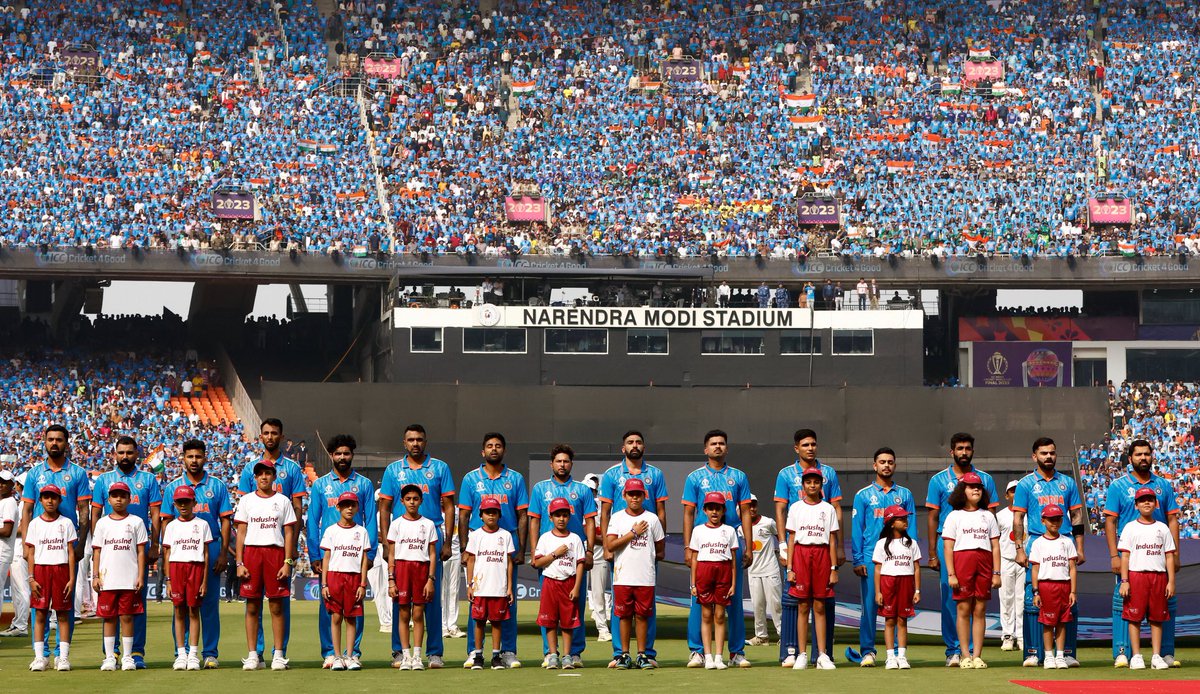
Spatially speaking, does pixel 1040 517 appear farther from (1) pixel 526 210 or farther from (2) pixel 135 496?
(1) pixel 526 210

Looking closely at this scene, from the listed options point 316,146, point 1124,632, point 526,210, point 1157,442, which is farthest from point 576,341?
point 1124,632

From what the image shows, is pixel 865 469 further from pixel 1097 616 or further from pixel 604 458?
pixel 1097 616

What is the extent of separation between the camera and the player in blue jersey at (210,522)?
15703mm

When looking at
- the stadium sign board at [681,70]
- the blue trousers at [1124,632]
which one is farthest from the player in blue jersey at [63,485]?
the stadium sign board at [681,70]

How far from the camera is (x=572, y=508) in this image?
16.2 meters

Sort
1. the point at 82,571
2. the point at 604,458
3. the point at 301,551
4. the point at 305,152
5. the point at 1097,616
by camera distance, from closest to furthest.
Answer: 1. the point at 1097,616
2. the point at 82,571
3. the point at 301,551
4. the point at 604,458
5. the point at 305,152

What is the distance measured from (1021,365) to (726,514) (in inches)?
1539

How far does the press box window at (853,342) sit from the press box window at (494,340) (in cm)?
888

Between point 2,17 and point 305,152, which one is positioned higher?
point 2,17

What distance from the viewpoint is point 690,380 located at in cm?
4741

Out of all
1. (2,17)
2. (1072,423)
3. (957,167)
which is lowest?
(1072,423)

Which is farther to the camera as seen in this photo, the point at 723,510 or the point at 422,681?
the point at 723,510

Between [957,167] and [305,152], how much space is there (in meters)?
21.1

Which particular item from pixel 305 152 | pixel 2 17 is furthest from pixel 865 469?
pixel 2 17
